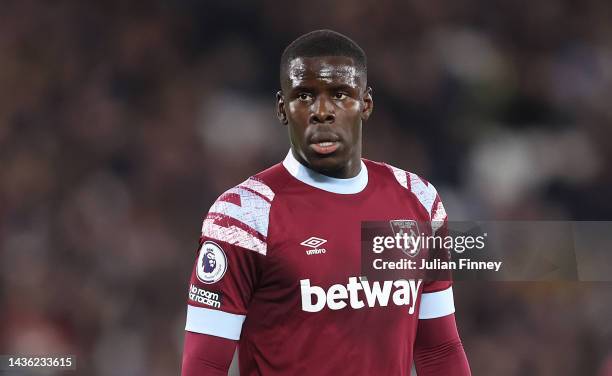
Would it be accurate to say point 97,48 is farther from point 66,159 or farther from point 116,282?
point 116,282

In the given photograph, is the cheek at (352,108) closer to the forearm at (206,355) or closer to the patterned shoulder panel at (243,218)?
the patterned shoulder panel at (243,218)

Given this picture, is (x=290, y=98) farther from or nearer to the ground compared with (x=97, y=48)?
nearer to the ground

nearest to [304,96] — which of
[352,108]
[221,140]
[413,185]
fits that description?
[352,108]

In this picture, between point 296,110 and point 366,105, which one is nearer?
point 296,110

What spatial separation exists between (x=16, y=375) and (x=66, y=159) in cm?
163

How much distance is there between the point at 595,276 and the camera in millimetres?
5969

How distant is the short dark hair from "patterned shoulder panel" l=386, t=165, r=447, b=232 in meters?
0.41

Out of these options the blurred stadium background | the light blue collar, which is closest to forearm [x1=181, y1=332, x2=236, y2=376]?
the light blue collar

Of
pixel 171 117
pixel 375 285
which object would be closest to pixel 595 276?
pixel 171 117

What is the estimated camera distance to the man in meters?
2.59

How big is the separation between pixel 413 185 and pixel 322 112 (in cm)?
50

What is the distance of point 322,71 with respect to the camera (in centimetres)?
266

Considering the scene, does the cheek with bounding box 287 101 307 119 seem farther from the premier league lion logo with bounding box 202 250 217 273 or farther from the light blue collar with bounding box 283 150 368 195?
the premier league lion logo with bounding box 202 250 217 273

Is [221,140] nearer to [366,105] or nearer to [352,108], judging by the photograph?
[366,105]
